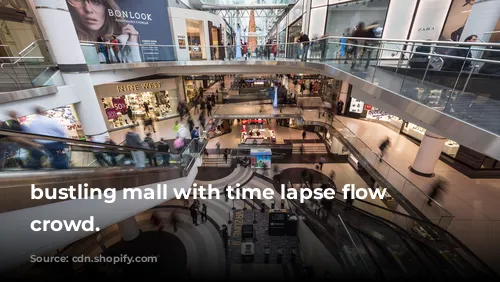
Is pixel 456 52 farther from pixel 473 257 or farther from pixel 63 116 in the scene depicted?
pixel 63 116

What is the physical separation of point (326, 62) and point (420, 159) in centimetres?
562

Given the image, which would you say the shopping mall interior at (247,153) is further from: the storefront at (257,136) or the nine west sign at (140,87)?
the storefront at (257,136)

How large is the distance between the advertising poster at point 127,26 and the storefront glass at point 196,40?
1.47 metres

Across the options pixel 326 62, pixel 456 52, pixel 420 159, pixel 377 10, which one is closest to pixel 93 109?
pixel 326 62

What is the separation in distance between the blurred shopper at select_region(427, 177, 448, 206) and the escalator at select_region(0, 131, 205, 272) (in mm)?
9600

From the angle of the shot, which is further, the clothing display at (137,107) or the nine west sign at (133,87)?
the clothing display at (137,107)

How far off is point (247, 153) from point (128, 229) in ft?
31.3

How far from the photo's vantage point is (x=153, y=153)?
5.63m

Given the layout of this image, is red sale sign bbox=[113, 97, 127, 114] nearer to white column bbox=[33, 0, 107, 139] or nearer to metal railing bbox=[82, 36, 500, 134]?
white column bbox=[33, 0, 107, 139]

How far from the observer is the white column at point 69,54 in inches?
267

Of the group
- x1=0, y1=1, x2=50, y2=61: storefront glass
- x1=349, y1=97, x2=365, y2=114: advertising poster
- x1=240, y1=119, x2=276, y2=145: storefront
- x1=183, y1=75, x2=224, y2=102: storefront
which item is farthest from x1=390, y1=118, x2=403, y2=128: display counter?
x1=0, y1=1, x2=50, y2=61: storefront glass

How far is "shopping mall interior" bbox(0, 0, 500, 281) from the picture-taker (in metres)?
3.32

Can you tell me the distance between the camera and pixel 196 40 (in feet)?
58.3

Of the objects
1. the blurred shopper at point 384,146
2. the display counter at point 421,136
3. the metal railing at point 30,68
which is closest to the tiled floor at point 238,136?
the display counter at point 421,136
